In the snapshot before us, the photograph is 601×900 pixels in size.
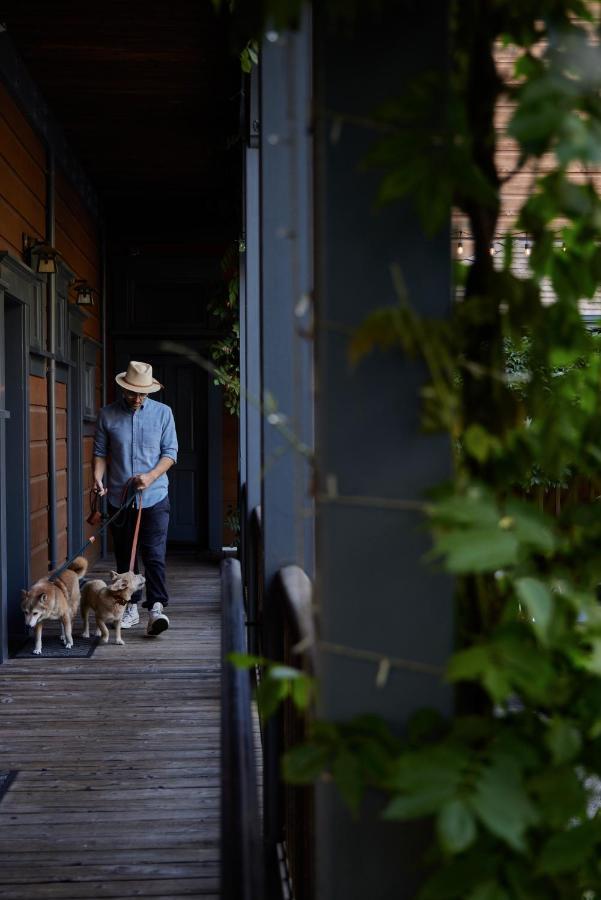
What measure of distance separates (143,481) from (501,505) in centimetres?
508

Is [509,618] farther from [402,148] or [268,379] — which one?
[268,379]

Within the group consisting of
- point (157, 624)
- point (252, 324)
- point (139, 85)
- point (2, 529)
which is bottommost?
point (157, 624)

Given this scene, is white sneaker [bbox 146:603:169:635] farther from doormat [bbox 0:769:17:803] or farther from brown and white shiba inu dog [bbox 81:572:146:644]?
doormat [bbox 0:769:17:803]

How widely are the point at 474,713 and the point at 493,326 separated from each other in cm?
41

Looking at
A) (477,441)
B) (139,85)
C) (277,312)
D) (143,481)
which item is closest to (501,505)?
(477,441)

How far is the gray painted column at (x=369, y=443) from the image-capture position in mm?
897

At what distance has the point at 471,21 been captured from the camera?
918 millimetres

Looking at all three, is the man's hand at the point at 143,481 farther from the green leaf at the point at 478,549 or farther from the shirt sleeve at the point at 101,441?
the green leaf at the point at 478,549

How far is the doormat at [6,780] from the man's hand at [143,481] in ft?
8.24

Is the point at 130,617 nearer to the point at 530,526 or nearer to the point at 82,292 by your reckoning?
the point at 82,292

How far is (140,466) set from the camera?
6.11 meters

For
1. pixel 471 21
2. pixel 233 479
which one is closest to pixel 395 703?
pixel 471 21

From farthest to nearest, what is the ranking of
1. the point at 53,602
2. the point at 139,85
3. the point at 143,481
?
the point at 139,85 < the point at 143,481 < the point at 53,602

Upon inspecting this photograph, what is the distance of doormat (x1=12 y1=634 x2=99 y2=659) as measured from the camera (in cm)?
527
